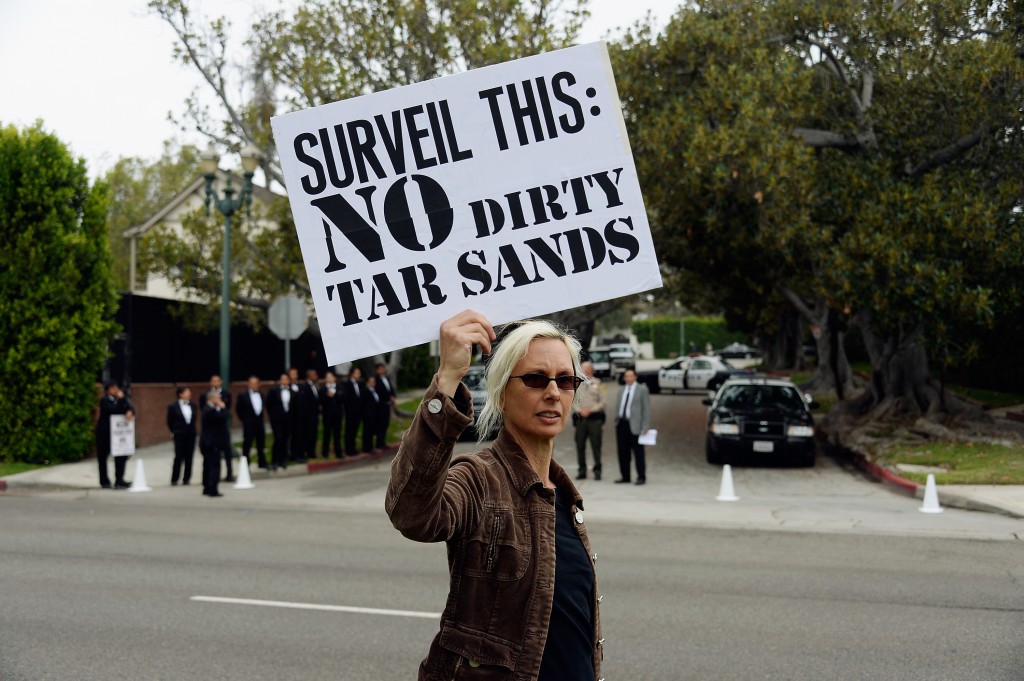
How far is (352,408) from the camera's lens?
20672 millimetres

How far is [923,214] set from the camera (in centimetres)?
1766

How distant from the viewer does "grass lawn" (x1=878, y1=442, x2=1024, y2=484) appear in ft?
49.7

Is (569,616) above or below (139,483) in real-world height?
below

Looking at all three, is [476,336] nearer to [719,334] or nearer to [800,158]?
[800,158]

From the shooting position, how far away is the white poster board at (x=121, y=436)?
54.0 feet

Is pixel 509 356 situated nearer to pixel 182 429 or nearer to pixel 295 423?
pixel 182 429

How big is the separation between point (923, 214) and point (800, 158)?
235 cm

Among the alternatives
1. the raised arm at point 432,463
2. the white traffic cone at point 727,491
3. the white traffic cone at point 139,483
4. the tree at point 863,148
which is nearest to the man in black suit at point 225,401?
the white traffic cone at point 139,483

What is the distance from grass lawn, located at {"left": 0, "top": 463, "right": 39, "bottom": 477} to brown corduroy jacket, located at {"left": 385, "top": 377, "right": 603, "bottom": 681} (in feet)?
56.7

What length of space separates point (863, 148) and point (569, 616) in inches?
770

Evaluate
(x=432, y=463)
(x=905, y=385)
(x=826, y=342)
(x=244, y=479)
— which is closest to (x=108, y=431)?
(x=244, y=479)

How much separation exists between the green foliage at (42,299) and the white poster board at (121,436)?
2924mm

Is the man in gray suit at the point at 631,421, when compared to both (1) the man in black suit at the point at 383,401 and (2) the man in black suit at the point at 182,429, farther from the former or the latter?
(2) the man in black suit at the point at 182,429

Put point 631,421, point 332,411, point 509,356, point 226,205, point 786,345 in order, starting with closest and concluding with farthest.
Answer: point 509,356
point 631,421
point 226,205
point 332,411
point 786,345
